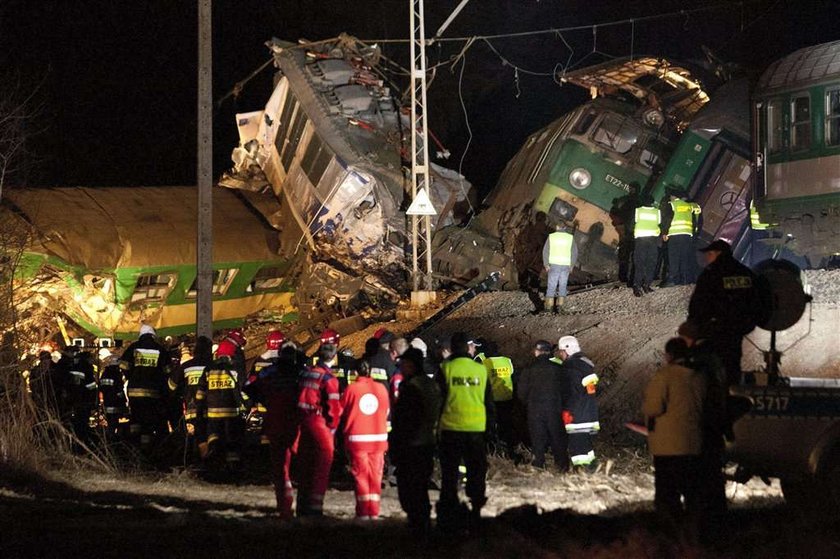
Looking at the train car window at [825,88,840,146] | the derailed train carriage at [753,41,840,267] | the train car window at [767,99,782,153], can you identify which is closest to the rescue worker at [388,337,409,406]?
the derailed train carriage at [753,41,840,267]

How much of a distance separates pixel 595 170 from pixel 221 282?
816 cm

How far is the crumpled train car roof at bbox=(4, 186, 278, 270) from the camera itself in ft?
72.3

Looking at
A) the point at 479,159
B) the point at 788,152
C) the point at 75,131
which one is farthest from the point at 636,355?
the point at 75,131

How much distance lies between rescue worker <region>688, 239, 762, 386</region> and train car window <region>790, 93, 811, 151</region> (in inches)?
376

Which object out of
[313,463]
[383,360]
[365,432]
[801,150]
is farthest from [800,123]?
[313,463]

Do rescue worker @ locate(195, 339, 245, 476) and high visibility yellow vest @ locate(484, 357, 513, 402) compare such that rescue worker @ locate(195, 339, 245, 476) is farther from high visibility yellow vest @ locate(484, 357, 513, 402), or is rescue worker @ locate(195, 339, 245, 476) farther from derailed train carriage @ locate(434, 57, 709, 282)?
derailed train carriage @ locate(434, 57, 709, 282)

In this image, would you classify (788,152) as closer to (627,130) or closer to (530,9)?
(627,130)

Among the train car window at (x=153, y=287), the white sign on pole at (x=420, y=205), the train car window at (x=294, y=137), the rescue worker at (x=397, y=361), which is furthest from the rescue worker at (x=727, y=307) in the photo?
the train car window at (x=294, y=137)

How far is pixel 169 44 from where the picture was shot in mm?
42344

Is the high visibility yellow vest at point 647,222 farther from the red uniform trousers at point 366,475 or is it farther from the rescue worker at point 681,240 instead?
the red uniform trousers at point 366,475

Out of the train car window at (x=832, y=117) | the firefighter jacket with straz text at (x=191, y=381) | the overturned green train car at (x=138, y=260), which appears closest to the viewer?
the firefighter jacket with straz text at (x=191, y=381)

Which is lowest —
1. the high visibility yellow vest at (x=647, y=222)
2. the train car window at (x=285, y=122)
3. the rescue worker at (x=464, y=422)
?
the rescue worker at (x=464, y=422)

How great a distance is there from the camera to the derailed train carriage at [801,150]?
17.0 meters

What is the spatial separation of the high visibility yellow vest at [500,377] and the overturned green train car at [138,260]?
1100cm
